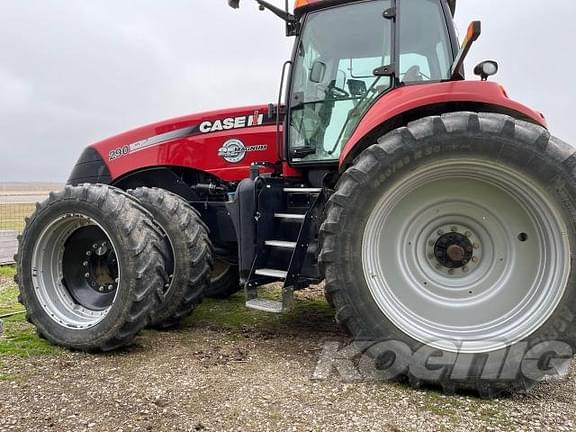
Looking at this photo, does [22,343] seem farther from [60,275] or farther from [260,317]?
[260,317]

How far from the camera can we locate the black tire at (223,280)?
5261mm

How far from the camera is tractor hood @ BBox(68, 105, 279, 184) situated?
4.57 m

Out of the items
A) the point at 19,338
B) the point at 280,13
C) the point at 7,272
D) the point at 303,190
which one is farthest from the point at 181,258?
the point at 7,272

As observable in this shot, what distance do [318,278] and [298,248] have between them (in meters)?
0.25

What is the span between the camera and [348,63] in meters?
3.83

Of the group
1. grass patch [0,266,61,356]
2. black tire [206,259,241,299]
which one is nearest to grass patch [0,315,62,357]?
grass patch [0,266,61,356]

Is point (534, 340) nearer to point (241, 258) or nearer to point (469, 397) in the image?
point (469, 397)

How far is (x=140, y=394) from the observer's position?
9.04ft

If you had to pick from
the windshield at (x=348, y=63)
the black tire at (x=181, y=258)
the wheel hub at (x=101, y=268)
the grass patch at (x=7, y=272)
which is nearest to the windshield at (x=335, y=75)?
the windshield at (x=348, y=63)

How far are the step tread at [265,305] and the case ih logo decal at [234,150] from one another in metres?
1.52

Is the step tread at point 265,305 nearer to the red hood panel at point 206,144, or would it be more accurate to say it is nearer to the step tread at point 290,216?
the step tread at point 290,216

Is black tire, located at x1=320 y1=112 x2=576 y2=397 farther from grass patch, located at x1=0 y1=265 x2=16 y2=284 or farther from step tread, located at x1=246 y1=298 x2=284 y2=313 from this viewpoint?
grass patch, located at x1=0 y1=265 x2=16 y2=284

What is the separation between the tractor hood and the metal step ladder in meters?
0.84

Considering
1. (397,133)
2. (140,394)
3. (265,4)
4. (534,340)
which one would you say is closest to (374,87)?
(397,133)
